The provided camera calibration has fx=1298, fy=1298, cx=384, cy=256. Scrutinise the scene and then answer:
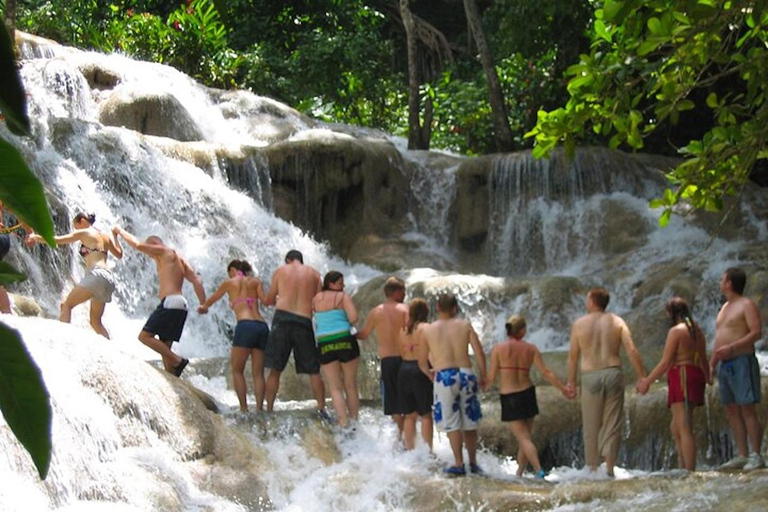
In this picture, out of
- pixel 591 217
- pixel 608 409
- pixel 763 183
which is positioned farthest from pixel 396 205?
pixel 608 409

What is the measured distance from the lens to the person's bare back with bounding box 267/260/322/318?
34.2 ft

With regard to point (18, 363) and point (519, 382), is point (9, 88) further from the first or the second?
point (519, 382)

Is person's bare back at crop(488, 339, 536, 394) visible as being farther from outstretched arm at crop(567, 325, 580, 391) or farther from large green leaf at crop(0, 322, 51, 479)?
large green leaf at crop(0, 322, 51, 479)

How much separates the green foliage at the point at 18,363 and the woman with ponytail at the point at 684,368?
890 cm

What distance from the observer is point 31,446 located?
0.63 meters

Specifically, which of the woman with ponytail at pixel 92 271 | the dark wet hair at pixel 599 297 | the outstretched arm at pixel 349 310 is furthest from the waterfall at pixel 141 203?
the dark wet hair at pixel 599 297

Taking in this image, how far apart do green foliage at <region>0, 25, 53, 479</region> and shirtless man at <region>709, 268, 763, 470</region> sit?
9.09 m

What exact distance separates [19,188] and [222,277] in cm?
1546

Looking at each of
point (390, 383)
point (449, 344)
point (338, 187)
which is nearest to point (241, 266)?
point (390, 383)

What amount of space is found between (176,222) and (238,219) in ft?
3.20

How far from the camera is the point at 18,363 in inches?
24.9

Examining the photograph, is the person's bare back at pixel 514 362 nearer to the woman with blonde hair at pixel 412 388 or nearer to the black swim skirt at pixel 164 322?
the woman with blonde hair at pixel 412 388

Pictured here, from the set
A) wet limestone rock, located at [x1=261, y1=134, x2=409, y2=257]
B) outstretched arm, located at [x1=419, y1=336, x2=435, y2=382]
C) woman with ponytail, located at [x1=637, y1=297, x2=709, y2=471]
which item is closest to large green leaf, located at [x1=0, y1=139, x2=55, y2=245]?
outstretched arm, located at [x1=419, y1=336, x2=435, y2=382]

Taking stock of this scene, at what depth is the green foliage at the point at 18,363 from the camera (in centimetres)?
63
